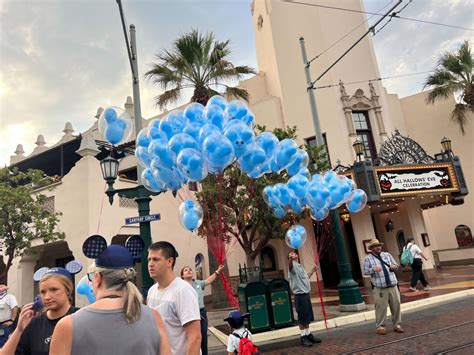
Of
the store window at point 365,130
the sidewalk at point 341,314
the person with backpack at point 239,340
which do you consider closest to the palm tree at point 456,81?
the store window at point 365,130

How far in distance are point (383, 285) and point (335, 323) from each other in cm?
204

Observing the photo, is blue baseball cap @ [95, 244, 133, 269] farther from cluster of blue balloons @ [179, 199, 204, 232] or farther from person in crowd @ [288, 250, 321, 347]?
person in crowd @ [288, 250, 321, 347]

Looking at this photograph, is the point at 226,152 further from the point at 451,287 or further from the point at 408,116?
the point at 408,116

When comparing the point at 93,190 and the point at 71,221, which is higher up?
the point at 93,190

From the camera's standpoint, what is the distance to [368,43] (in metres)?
18.5

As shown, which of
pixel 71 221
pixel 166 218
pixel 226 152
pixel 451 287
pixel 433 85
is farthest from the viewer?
pixel 433 85

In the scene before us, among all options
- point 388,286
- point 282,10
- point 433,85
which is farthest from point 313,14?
point 388,286

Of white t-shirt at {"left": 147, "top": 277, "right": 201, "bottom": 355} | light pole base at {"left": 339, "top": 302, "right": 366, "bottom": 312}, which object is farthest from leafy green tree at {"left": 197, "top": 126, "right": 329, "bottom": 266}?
white t-shirt at {"left": 147, "top": 277, "right": 201, "bottom": 355}

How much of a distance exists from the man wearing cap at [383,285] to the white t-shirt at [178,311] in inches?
208

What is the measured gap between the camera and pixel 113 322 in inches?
72.4

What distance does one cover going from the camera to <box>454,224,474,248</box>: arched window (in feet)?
62.6

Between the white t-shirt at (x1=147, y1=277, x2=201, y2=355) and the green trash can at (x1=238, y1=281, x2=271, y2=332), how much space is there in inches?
210

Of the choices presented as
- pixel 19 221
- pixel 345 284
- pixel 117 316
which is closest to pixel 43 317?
pixel 117 316

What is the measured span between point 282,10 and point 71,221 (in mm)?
14844
